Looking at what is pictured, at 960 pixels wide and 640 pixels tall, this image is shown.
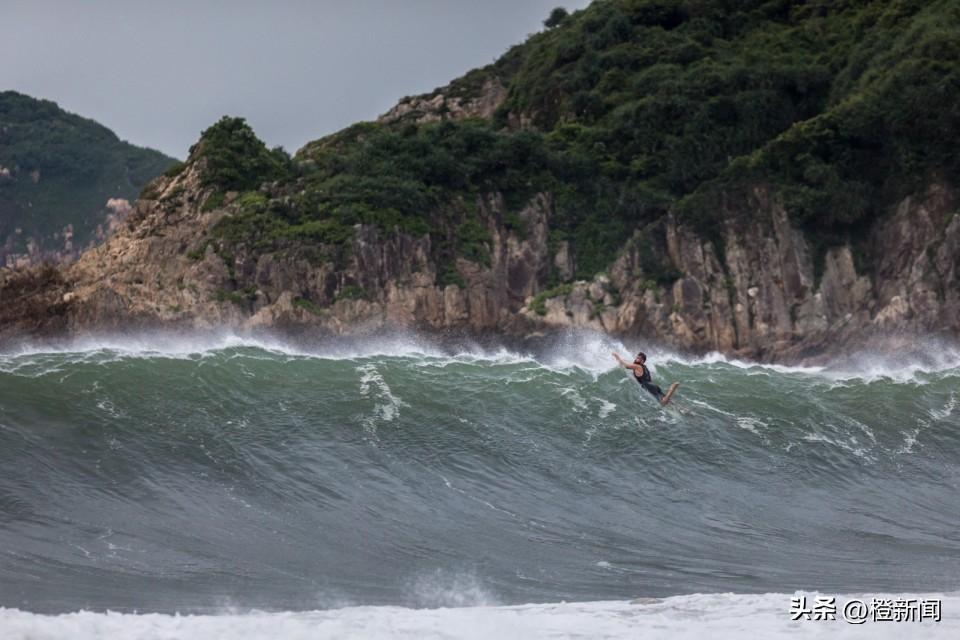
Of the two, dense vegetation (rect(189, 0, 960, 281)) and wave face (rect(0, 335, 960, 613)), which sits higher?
dense vegetation (rect(189, 0, 960, 281))

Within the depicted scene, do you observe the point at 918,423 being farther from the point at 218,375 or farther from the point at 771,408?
the point at 218,375

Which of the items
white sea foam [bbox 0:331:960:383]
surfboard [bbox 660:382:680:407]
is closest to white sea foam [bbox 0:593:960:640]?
surfboard [bbox 660:382:680:407]

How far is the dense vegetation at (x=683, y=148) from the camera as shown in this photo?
37719 mm

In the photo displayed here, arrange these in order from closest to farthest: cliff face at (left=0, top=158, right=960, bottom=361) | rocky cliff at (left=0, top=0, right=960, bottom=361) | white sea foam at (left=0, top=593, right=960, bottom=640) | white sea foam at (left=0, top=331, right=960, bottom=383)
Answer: white sea foam at (left=0, top=593, right=960, bottom=640) < white sea foam at (left=0, top=331, right=960, bottom=383) < cliff face at (left=0, top=158, right=960, bottom=361) < rocky cliff at (left=0, top=0, right=960, bottom=361)

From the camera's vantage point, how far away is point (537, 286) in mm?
38844

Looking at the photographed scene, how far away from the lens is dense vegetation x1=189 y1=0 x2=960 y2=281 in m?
37.7

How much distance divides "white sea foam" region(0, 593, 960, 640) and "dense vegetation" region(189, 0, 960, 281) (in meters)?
26.0

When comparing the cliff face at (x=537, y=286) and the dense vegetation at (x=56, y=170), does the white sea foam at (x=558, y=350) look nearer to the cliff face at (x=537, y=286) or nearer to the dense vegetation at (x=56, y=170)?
the cliff face at (x=537, y=286)

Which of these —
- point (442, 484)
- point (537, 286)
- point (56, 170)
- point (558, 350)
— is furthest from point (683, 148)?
point (56, 170)

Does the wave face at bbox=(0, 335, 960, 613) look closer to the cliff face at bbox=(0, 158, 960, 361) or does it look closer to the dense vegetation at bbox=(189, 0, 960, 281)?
the cliff face at bbox=(0, 158, 960, 361)

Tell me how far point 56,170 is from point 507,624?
9027 cm

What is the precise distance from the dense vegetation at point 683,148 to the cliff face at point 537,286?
2.45ft

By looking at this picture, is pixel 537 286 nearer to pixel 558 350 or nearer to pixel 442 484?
pixel 558 350

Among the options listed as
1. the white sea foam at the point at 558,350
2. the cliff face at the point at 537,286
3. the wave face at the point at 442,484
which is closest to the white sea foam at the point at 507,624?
the wave face at the point at 442,484
